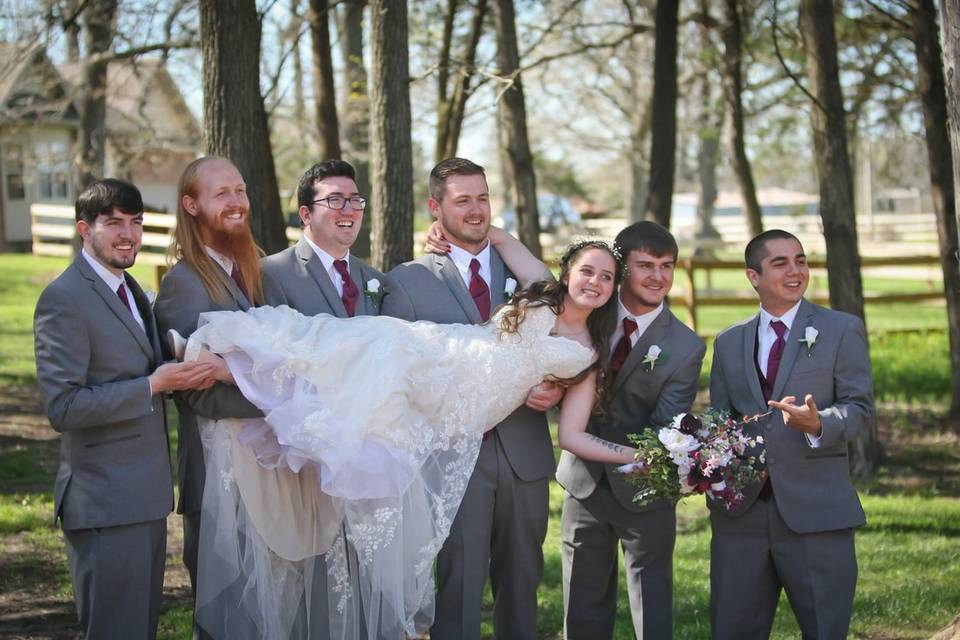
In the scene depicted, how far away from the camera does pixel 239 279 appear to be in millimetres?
5254

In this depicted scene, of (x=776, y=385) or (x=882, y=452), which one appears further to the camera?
(x=882, y=452)

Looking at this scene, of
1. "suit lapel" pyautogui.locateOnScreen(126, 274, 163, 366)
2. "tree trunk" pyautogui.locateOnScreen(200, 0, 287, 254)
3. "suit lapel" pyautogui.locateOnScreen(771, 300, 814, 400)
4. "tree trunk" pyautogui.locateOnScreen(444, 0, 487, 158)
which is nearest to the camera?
"suit lapel" pyautogui.locateOnScreen(126, 274, 163, 366)

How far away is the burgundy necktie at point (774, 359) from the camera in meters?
5.13

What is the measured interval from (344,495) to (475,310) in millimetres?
1146

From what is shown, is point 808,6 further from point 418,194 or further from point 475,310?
point 418,194

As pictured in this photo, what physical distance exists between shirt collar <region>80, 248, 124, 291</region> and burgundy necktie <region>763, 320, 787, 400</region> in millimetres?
2843

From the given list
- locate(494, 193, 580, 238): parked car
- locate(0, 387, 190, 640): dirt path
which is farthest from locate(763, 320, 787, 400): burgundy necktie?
locate(494, 193, 580, 238): parked car

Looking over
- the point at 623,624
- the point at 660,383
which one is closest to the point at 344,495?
the point at 660,383

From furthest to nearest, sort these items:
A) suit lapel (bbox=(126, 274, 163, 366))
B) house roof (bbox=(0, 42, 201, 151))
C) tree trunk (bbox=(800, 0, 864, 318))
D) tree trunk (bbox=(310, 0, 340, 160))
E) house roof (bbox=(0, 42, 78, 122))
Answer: house roof (bbox=(0, 42, 201, 151)) < house roof (bbox=(0, 42, 78, 122)) < tree trunk (bbox=(310, 0, 340, 160)) < tree trunk (bbox=(800, 0, 864, 318)) < suit lapel (bbox=(126, 274, 163, 366))

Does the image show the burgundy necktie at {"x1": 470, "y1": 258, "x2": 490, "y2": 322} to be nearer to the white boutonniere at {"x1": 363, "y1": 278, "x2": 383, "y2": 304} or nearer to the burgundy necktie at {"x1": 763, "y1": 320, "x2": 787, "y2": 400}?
the white boutonniere at {"x1": 363, "y1": 278, "x2": 383, "y2": 304}

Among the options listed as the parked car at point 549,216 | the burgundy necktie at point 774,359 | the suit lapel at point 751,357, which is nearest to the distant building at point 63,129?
the suit lapel at point 751,357

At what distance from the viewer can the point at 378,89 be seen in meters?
8.73

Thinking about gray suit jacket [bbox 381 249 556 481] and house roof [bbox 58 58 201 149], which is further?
house roof [bbox 58 58 201 149]

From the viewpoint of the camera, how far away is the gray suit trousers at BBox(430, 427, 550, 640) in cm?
516
